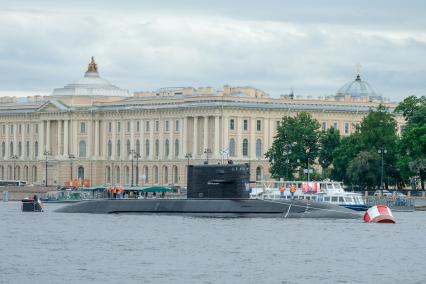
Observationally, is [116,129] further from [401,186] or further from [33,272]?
[33,272]

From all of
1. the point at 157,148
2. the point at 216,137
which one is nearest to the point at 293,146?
the point at 216,137

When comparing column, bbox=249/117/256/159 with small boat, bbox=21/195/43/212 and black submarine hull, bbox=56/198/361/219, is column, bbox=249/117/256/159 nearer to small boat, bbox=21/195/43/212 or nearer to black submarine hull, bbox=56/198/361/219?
small boat, bbox=21/195/43/212

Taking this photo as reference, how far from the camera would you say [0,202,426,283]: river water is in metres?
59.9

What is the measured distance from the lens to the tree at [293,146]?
151 m

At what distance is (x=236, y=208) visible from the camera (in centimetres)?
8844

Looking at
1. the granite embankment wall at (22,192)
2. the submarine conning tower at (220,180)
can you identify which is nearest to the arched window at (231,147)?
the granite embankment wall at (22,192)

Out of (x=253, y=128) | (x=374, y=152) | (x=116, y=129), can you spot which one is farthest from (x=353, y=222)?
(x=116, y=129)

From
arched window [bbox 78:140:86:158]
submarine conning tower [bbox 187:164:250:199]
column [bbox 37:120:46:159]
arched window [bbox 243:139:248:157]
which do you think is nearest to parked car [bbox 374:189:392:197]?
arched window [bbox 243:139:248:157]

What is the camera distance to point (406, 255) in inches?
2721

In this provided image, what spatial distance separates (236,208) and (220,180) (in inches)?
76.4

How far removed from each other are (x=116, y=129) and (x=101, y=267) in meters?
117

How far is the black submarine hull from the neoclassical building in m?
63.3

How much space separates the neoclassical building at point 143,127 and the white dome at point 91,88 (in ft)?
0.40

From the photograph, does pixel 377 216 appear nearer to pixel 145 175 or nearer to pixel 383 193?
pixel 383 193
